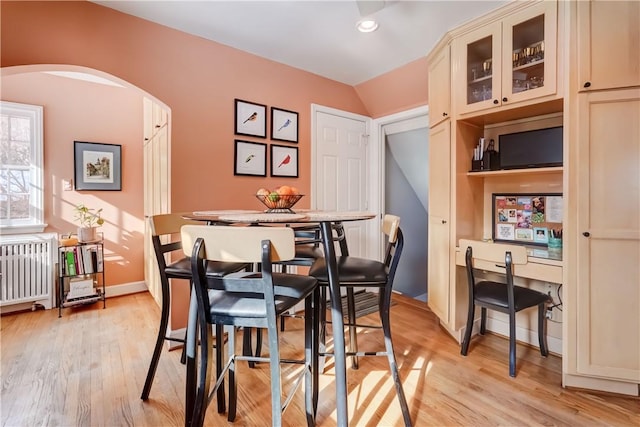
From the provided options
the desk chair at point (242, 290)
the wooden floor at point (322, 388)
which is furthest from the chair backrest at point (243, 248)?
the wooden floor at point (322, 388)

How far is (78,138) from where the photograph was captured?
3346 mm

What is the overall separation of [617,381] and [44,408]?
318cm

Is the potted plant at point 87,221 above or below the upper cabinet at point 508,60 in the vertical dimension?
below

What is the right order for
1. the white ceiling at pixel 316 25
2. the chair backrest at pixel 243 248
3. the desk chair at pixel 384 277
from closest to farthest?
1. the chair backrest at pixel 243 248
2. the desk chair at pixel 384 277
3. the white ceiling at pixel 316 25

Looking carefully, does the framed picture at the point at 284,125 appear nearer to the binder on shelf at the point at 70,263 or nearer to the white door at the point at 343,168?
the white door at the point at 343,168

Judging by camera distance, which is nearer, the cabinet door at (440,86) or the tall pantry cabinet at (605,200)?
the tall pantry cabinet at (605,200)

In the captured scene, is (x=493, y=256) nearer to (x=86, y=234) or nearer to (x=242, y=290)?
(x=242, y=290)

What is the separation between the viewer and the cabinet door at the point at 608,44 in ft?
5.38

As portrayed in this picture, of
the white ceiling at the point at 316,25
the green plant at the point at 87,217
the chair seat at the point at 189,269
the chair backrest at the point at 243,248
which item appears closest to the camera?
the chair backrest at the point at 243,248

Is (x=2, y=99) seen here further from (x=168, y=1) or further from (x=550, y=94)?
A: (x=550, y=94)

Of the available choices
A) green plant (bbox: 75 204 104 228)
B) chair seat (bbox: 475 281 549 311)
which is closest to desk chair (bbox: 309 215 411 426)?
chair seat (bbox: 475 281 549 311)

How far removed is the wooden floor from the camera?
1.57 meters

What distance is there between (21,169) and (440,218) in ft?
13.4

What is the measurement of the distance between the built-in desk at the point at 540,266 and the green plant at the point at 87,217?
387 centimetres
